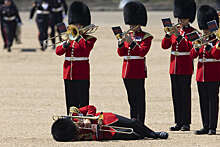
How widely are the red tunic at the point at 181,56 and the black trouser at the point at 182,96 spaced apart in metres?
0.08

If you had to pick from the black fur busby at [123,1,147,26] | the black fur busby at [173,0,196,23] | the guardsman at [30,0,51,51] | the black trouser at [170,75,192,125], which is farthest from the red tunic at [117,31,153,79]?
the guardsman at [30,0,51,51]

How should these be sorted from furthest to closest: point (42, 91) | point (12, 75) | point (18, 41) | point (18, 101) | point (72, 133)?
1. point (18, 41)
2. point (12, 75)
3. point (42, 91)
4. point (18, 101)
5. point (72, 133)

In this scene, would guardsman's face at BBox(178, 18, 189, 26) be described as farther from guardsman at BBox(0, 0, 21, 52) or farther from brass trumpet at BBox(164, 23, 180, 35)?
guardsman at BBox(0, 0, 21, 52)

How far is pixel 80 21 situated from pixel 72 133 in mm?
1570

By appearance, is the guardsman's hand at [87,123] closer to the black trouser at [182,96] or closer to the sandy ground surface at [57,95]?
the sandy ground surface at [57,95]

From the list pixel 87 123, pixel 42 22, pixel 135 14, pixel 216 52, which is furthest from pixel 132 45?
pixel 42 22

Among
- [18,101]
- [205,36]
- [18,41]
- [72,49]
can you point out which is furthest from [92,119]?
[18,41]

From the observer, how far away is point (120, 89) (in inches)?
532

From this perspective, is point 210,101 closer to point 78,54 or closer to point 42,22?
point 78,54

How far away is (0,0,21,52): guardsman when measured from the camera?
1900 cm

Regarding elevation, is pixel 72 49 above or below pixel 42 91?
above

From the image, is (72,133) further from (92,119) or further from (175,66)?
(175,66)

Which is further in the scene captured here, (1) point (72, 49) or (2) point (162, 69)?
(2) point (162, 69)

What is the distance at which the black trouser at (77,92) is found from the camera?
31.4ft
